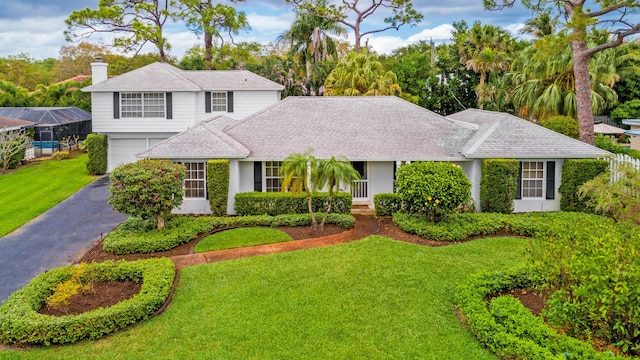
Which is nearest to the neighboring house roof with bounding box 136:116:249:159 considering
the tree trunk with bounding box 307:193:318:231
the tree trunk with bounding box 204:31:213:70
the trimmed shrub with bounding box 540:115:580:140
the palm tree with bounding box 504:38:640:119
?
the tree trunk with bounding box 307:193:318:231

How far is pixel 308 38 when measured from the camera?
1577 inches

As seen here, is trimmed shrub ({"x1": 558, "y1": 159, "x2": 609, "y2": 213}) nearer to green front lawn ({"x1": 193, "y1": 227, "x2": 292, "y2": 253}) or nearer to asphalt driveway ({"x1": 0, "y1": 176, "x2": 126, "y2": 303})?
green front lawn ({"x1": 193, "y1": 227, "x2": 292, "y2": 253})

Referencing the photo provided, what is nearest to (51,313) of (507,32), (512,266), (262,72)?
(512,266)

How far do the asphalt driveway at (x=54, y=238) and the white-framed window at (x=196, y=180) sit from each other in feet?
9.78

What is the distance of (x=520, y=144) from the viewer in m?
20.1

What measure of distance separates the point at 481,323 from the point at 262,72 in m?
32.9

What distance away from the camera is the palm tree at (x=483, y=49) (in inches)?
1469

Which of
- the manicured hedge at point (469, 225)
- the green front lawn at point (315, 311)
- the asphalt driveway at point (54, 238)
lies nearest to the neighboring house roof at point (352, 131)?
the manicured hedge at point (469, 225)

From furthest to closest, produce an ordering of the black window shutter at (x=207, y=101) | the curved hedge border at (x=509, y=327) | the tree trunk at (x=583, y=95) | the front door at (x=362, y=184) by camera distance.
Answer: the black window shutter at (x=207, y=101)
the tree trunk at (x=583, y=95)
the front door at (x=362, y=184)
the curved hedge border at (x=509, y=327)

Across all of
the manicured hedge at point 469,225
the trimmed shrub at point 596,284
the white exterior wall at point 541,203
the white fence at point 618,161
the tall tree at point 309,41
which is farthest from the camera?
the tall tree at point 309,41

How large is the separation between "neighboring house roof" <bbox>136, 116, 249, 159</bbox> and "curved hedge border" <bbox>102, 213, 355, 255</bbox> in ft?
8.38

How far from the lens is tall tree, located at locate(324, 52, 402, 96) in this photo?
105ft

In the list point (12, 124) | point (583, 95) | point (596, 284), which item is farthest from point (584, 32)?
point (12, 124)

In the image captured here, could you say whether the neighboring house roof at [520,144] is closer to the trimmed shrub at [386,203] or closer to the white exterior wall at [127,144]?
the trimmed shrub at [386,203]
